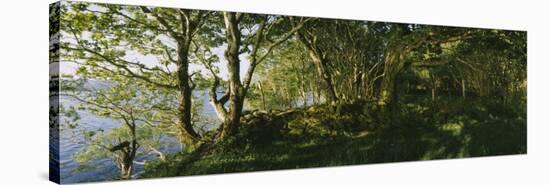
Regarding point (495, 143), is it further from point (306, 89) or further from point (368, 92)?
point (306, 89)

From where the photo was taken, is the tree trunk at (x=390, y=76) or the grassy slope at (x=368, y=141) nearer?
the grassy slope at (x=368, y=141)

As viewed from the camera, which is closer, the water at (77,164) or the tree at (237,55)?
the water at (77,164)

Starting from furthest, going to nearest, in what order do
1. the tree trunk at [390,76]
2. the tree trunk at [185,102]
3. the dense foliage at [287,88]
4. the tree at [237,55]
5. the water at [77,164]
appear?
the tree trunk at [390,76] < the tree at [237,55] < the tree trunk at [185,102] < the dense foliage at [287,88] < the water at [77,164]

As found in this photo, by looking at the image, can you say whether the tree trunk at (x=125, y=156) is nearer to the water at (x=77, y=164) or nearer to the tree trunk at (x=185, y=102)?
the water at (x=77, y=164)

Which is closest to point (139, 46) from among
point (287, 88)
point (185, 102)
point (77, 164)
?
point (185, 102)

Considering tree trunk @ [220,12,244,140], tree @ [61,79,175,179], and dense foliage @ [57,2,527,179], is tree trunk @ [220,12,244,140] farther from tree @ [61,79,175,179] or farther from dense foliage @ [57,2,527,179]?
tree @ [61,79,175,179]

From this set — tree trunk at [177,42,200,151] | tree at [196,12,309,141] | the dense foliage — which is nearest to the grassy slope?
the dense foliage

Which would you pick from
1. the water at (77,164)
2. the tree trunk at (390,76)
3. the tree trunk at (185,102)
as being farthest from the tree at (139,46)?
the tree trunk at (390,76)

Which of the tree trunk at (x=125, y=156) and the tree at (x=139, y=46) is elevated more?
the tree at (x=139, y=46)

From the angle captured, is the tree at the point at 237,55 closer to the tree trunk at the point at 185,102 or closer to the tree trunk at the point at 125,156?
the tree trunk at the point at 185,102

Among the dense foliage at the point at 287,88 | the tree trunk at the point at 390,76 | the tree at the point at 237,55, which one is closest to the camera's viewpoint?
the dense foliage at the point at 287,88

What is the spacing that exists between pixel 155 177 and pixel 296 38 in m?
2.28

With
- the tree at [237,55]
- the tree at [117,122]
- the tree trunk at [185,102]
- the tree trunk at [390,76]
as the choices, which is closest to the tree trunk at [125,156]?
the tree at [117,122]

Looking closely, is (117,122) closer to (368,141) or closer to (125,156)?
(125,156)
